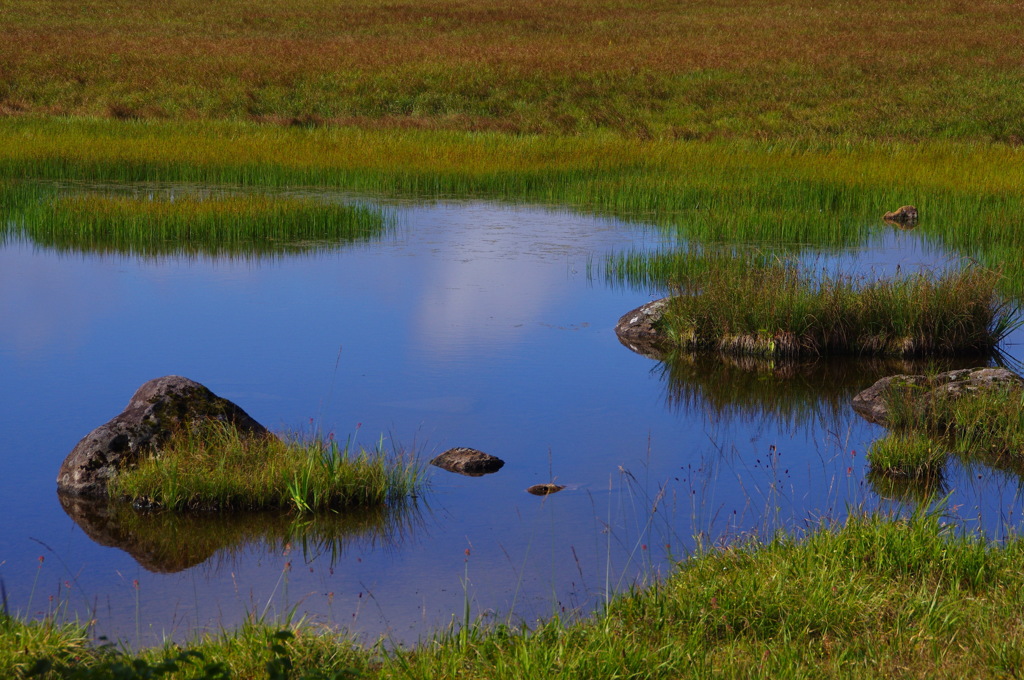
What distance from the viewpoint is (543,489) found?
20.1ft

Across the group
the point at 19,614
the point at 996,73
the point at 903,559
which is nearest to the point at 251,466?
the point at 19,614

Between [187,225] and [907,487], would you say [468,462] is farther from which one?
[187,225]

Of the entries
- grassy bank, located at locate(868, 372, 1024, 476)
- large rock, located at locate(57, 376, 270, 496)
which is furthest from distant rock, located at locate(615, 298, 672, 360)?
large rock, located at locate(57, 376, 270, 496)

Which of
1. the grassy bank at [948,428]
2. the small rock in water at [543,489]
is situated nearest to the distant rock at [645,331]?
the grassy bank at [948,428]

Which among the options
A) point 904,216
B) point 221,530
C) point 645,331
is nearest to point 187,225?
point 645,331

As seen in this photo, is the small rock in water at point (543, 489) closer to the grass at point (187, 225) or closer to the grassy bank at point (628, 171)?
the grassy bank at point (628, 171)

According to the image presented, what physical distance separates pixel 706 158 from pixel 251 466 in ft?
49.8

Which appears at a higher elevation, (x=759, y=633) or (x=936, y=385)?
(x=936, y=385)

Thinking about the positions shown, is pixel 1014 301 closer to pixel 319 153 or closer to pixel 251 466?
pixel 251 466

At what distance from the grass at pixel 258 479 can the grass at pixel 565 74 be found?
20.0 metres

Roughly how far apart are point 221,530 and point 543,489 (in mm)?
1648

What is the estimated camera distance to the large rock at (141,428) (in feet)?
19.9

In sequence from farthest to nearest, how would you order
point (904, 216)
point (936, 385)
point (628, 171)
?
point (628, 171) < point (904, 216) < point (936, 385)

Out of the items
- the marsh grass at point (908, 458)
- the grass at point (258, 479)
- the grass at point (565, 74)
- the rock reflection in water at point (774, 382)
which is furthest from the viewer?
the grass at point (565, 74)
